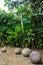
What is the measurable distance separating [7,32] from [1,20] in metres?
0.81

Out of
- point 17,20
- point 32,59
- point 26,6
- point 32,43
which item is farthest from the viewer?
point 17,20

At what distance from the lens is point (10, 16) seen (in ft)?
31.3

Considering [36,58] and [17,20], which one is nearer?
[36,58]

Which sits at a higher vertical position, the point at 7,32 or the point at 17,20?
Answer: the point at 17,20

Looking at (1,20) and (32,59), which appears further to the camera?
(1,20)

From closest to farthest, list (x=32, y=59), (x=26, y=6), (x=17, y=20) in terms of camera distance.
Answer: (x=32, y=59), (x=26, y=6), (x=17, y=20)

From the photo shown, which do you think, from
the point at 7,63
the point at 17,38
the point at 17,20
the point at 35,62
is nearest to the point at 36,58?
the point at 35,62

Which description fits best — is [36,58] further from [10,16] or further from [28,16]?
[10,16]

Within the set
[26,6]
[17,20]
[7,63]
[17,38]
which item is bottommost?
[7,63]

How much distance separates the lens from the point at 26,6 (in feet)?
25.7

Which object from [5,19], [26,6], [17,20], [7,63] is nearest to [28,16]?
[26,6]

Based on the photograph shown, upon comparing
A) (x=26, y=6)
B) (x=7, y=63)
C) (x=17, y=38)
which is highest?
(x=26, y=6)

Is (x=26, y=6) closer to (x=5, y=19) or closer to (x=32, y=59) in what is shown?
(x=5, y=19)

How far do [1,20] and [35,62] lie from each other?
4283 mm
